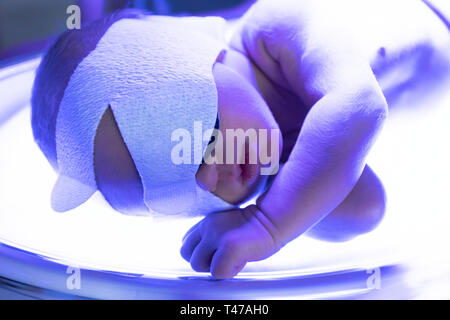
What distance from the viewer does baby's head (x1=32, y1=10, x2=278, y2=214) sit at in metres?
0.43

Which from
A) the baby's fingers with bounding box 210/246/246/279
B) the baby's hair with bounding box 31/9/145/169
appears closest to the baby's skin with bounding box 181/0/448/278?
the baby's fingers with bounding box 210/246/246/279

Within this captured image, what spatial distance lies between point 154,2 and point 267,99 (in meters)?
0.43

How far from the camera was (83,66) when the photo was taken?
44cm

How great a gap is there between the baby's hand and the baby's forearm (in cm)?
1

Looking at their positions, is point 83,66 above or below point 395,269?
above

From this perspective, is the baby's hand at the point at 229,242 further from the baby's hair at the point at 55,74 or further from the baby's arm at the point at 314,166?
the baby's hair at the point at 55,74

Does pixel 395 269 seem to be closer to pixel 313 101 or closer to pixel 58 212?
pixel 313 101

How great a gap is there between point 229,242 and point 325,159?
0.39ft

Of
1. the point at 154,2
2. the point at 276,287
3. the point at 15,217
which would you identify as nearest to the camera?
the point at 276,287

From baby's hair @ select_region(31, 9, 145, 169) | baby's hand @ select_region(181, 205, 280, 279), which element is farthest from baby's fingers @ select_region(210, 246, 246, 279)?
baby's hair @ select_region(31, 9, 145, 169)

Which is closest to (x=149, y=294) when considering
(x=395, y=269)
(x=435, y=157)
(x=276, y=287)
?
(x=276, y=287)

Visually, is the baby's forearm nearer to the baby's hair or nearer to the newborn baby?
the newborn baby

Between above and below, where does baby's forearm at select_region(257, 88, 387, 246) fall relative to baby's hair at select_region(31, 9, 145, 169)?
below

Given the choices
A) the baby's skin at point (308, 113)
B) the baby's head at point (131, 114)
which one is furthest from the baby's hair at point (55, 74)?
the baby's skin at point (308, 113)
